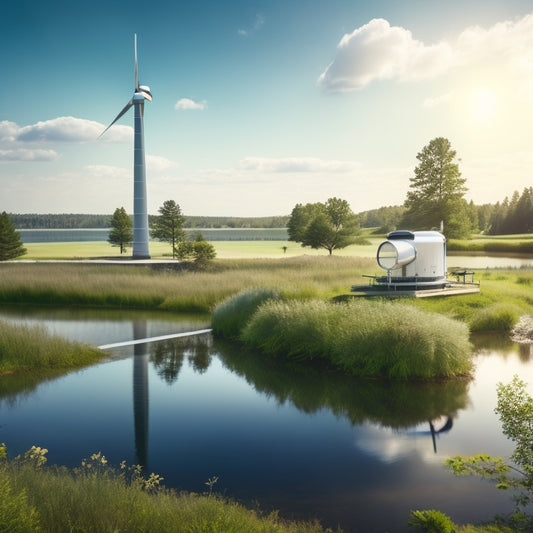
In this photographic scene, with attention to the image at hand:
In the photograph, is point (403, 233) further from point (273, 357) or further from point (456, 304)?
point (273, 357)

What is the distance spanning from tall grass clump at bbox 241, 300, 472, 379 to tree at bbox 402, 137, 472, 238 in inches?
1763

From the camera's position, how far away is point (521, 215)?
82375 millimetres

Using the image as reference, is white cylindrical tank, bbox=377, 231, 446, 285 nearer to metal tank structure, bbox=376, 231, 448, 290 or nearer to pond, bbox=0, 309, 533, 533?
metal tank structure, bbox=376, 231, 448, 290

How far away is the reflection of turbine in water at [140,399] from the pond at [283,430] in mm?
36

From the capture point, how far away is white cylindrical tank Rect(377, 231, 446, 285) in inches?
843

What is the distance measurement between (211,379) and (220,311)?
623cm

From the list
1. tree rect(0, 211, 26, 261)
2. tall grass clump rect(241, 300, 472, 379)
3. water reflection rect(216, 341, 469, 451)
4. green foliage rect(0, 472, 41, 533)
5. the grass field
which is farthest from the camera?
the grass field

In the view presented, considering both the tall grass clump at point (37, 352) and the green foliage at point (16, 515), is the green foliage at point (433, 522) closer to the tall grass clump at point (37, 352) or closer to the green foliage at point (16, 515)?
the green foliage at point (16, 515)

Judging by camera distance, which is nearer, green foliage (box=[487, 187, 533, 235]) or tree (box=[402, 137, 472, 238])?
tree (box=[402, 137, 472, 238])

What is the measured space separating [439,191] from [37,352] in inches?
2062

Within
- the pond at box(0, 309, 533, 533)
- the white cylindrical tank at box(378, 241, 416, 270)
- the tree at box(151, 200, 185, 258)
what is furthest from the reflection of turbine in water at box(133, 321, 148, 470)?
the tree at box(151, 200, 185, 258)

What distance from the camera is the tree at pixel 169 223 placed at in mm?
60250

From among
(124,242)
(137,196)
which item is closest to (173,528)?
(137,196)

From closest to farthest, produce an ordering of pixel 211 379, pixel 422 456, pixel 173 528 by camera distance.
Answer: pixel 173 528 → pixel 422 456 → pixel 211 379
